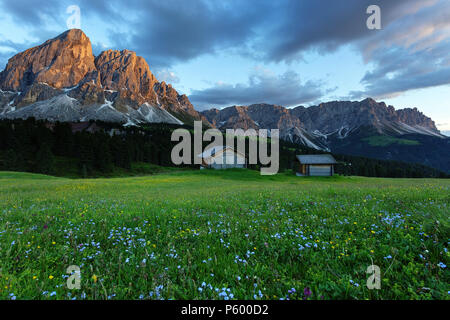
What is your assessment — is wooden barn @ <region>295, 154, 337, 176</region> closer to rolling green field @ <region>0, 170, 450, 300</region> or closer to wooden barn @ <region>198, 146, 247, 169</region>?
wooden barn @ <region>198, 146, 247, 169</region>

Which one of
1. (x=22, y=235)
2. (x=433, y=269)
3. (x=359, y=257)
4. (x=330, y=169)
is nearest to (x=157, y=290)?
(x=359, y=257)

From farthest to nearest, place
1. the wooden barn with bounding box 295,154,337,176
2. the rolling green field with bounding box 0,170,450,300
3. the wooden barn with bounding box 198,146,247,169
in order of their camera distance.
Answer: the wooden barn with bounding box 198,146,247,169, the wooden barn with bounding box 295,154,337,176, the rolling green field with bounding box 0,170,450,300

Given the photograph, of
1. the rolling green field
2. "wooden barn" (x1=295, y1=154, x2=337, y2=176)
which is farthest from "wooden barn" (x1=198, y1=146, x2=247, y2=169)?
the rolling green field

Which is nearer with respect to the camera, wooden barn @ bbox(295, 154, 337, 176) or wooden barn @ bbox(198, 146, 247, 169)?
wooden barn @ bbox(295, 154, 337, 176)

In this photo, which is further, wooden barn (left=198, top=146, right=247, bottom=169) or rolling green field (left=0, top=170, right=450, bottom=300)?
wooden barn (left=198, top=146, right=247, bottom=169)

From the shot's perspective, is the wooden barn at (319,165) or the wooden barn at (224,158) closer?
the wooden barn at (319,165)

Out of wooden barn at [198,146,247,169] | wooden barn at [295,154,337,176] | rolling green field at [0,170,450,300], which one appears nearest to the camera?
rolling green field at [0,170,450,300]

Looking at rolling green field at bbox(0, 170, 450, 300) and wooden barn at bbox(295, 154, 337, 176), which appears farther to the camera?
wooden barn at bbox(295, 154, 337, 176)

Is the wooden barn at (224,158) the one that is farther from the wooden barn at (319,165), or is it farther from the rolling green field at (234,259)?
the rolling green field at (234,259)

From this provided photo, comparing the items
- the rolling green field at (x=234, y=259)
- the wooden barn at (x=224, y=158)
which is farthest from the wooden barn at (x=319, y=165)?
the rolling green field at (x=234, y=259)

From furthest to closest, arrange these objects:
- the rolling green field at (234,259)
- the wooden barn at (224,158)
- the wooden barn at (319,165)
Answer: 1. the wooden barn at (224,158)
2. the wooden barn at (319,165)
3. the rolling green field at (234,259)

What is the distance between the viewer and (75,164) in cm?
7781

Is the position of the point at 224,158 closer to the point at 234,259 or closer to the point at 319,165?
the point at 319,165

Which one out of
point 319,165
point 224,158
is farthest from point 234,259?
point 224,158
